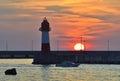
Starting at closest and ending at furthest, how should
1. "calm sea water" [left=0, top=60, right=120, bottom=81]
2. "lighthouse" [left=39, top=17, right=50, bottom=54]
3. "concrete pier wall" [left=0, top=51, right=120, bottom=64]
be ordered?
"calm sea water" [left=0, top=60, right=120, bottom=81] → "lighthouse" [left=39, top=17, right=50, bottom=54] → "concrete pier wall" [left=0, top=51, right=120, bottom=64]

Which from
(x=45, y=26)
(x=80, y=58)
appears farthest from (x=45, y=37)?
(x=80, y=58)

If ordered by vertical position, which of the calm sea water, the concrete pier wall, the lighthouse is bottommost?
the calm sea water

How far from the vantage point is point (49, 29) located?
153 metres

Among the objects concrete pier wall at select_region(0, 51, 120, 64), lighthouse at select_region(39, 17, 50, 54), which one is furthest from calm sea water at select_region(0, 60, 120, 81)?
concrete pier wall at select_region(0, 51, 120, 64)

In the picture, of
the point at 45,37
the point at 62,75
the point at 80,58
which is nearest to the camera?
the point at 62,75

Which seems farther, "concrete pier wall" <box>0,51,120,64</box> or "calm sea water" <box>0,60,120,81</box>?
"concrete pier wall" <box>0,51,120,64</box>

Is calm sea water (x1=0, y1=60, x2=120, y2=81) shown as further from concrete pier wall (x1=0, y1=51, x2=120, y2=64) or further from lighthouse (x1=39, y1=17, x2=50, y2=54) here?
concrete pier wall (x1=0, y1=51, x2=120, y2=64)

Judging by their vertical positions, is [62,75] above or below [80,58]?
below

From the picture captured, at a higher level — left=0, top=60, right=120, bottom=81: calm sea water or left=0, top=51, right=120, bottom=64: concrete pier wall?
left=0, top=51, right=120, bottom=64: concrete pier wall

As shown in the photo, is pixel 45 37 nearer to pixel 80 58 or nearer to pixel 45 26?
pixel 45 26

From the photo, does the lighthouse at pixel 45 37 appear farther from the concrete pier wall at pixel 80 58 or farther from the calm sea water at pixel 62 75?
the calm sea water at pixel 62 75

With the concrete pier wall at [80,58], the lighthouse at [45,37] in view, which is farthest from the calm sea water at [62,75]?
the concrete pier wall at [80,58]

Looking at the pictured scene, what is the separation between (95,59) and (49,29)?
1165 inches

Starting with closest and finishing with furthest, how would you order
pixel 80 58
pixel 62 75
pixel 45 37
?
pixel 62 75, pixel 45 37, pixel 80 58
